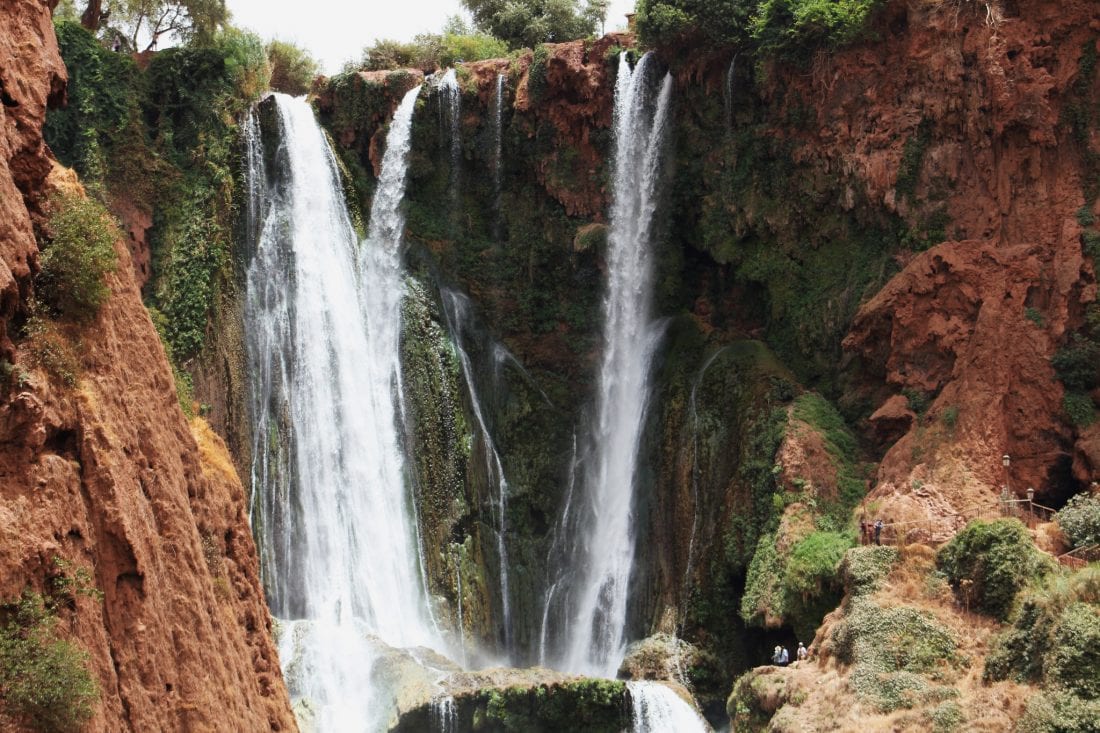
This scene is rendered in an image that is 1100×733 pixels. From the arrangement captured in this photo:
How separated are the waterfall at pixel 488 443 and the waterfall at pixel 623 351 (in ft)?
6.23

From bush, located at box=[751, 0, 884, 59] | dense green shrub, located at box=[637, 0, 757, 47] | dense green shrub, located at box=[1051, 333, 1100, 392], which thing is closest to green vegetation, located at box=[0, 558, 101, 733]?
dense green shrub, located at box=[1051, 333, 1100, 392]

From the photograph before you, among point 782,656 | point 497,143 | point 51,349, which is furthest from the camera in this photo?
point 497,143

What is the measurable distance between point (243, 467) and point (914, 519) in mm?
16818

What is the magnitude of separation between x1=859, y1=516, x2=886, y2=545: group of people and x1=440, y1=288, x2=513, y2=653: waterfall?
35.7 ft

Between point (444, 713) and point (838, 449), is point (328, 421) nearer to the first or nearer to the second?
point (444, 713)

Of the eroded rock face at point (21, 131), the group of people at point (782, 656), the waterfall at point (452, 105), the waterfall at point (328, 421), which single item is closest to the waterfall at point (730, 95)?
the waterfall at point (452, 105)

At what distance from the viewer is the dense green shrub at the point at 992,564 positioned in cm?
2102

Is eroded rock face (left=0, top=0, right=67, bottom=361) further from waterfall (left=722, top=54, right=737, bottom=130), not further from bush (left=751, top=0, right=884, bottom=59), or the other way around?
waterfall (left=722, top=54, right=737, bottom=130)

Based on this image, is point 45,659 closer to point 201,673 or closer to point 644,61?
point 201,673

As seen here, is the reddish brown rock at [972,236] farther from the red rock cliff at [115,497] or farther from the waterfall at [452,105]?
the red rock cliff at [115,497]

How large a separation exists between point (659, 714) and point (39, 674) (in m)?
16.0

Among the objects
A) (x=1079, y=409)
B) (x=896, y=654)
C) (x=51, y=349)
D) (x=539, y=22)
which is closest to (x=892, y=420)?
(x=1079, y=409)

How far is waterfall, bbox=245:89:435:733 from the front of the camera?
28609 mm

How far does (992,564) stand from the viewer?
21422mm
